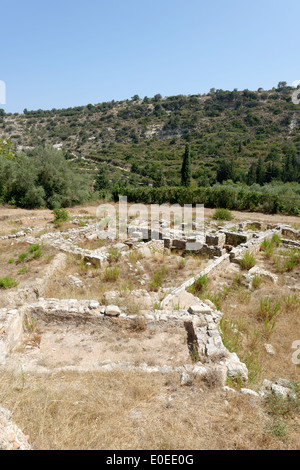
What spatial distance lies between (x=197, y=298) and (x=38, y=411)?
15.1 feet

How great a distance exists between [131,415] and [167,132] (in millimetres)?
76604

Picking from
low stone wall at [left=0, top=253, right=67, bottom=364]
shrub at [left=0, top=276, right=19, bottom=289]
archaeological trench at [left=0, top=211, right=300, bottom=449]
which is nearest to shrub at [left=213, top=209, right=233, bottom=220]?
archaeological trench at [left=0, top=211, right=300, bottom=449]

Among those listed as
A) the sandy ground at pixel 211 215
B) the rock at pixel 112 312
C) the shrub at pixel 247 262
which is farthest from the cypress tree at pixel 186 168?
the rock at pixel 112 312

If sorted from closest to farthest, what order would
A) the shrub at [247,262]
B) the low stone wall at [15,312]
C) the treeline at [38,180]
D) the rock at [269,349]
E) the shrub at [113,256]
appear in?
1. the low stone wall at [15,312]
2. the rock at [269,349]
3. the shrub at [247,262]
4. the shrub at [113,256]
5. the treeline at [38,180]

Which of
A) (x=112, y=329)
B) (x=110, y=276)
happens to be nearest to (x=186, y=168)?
(x=110, y=276)

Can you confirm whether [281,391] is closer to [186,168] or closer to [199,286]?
[199,286]

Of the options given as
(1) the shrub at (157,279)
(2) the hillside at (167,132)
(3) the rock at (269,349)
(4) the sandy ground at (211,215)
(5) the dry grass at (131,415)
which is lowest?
(3) the rock at (269,349)

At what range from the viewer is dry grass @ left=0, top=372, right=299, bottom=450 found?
8.95 feet

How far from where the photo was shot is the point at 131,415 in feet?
10.2

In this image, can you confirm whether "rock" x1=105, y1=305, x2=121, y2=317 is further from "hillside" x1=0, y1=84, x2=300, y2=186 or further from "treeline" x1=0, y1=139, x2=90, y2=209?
"hillside" x1=0, y1=84, x2=300, y2=186

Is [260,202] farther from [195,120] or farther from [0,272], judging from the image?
[195,120]

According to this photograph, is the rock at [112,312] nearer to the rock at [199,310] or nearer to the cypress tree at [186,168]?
the rock at [199,310]

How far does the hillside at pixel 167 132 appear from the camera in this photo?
51.1 m

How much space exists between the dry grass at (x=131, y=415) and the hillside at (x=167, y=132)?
3730cm
